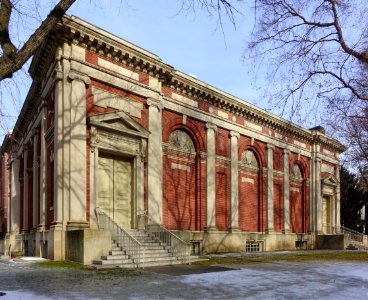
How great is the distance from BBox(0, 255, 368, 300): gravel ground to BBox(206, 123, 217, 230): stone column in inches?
346

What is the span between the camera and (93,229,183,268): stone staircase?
13.5 meters

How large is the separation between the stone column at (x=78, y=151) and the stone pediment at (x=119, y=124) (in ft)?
1.88

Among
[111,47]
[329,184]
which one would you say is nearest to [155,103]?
[111,47]

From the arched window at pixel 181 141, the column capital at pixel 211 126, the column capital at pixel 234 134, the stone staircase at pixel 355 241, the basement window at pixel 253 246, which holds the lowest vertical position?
the stone staircase at pixel 355 241

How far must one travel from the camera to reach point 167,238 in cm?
1662

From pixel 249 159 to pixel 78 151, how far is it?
1284 centimetres

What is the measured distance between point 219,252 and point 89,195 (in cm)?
880

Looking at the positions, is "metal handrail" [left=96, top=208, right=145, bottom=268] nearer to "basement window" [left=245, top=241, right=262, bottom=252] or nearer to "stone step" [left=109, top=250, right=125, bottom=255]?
"stone step" [left=109, top=250, right=125, bottom=255]

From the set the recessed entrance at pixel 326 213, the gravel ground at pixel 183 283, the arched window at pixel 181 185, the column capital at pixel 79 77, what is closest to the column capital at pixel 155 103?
the arched window at pixel 181 185

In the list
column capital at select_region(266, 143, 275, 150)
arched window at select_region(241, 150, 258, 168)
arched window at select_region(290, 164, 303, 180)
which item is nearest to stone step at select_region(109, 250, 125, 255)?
arched window at select_region(241, 150, 258, 168)

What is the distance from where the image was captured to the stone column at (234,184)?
78.5 feet

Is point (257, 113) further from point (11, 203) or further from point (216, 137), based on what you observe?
point (11, 203)

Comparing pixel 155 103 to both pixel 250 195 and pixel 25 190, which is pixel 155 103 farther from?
pixel 25 190

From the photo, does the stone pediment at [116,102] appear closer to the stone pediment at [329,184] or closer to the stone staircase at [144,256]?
the stone staircase at [144,256]
